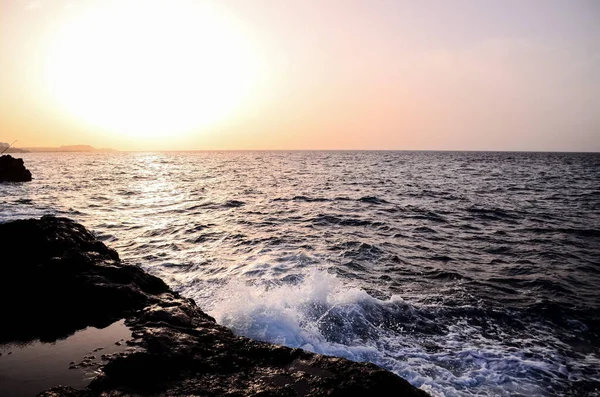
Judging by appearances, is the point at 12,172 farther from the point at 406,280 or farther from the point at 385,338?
the point at 385,338

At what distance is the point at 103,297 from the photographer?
579 centimetres

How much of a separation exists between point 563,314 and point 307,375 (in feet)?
27.0

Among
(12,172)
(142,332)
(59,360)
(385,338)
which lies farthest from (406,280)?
(12,172)

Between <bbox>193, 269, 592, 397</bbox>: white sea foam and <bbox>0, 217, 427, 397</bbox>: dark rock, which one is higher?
<bbox>0, 217, 427, 397</bbox>: dark rock

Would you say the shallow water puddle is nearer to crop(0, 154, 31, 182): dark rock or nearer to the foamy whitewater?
the foamy whitewater

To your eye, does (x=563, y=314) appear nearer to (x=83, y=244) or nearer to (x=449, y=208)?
(x=83, y=244)

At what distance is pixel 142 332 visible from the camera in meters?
4.86

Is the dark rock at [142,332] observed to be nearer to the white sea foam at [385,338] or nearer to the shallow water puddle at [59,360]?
the shallow water puddle at [59,360]

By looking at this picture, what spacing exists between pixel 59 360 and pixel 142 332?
102 cm

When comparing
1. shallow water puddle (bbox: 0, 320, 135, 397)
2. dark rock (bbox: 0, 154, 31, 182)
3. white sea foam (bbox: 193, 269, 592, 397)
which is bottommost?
white sea foam (bbox: 193, 269, 592, 397)

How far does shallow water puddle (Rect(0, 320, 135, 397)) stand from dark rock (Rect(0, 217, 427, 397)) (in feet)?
0.53

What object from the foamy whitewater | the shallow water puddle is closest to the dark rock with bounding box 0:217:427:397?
the shallow water puddle

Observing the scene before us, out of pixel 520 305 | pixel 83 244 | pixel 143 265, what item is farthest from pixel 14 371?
pixel 520 305

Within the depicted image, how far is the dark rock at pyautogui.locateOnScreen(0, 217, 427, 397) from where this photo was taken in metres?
3.62
